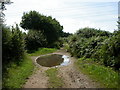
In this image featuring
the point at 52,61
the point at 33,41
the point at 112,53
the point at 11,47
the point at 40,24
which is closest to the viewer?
the point at 112,53

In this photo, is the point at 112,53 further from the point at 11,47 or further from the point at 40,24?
the point at 40,24

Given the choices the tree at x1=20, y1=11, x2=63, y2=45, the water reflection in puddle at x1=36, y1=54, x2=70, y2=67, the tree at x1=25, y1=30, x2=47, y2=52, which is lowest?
the water reflection in puddle at x1=36, y1=54, x2=70, y2=67

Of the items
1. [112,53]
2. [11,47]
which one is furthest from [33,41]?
[112,53]

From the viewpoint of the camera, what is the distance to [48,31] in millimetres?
39281

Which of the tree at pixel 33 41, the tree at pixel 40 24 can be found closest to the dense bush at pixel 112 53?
the tree at pixel 33 41

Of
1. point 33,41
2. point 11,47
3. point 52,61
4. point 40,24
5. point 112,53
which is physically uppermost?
point 40,24

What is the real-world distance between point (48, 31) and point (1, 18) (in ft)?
88.7

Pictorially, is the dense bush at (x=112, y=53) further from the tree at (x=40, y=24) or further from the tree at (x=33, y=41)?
the tree at (x=40, y=24)

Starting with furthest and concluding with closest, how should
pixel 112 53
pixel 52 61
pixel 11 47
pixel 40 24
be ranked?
pixel 40 24 < pixel 52 61 < pixel 11 47 < pixel 112 53

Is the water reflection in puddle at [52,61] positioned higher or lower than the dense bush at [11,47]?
lower

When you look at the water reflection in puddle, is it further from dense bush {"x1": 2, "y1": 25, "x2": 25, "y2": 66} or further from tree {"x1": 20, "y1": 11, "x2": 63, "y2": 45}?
tree {"x1": 20, "y1": 11, "x2": 63, "y2": 45}

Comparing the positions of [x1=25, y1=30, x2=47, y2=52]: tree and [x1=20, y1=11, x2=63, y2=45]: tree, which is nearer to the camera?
[x1=25, y1=30, x2=47, y2=52]: tree

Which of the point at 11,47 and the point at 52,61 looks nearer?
the point at 11,47

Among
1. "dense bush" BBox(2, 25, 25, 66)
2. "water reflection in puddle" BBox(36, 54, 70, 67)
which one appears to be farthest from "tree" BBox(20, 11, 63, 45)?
"dense bush" BBox(2, 25, 25, 66)
